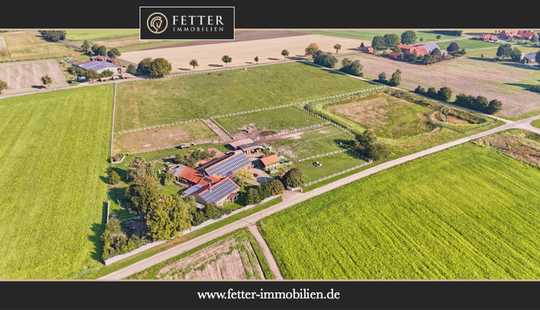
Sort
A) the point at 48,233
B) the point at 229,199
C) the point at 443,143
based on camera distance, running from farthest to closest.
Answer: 1. the point at 443,143
2. the point at 229,199
3. the point at 48,233

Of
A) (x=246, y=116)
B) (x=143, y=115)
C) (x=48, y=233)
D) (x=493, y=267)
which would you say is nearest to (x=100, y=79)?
(x=143, y=115)

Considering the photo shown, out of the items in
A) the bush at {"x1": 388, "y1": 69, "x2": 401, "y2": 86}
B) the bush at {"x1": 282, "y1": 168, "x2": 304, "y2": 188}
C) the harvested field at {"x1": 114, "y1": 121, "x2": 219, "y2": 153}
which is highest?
the bush at {"x1": 388, "y1": 69, "x2": 401, "y2": 86}

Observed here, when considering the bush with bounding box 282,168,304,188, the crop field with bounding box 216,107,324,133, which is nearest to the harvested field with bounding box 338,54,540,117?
the crop field with bounding box 216,107,324,133

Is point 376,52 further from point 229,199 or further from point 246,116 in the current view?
point 229,199

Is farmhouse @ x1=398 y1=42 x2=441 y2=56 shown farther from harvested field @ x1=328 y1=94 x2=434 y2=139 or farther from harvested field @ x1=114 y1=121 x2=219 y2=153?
harvested field @ x1=114 y1=121 x2=219 y2=153

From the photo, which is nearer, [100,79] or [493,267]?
[493,267]

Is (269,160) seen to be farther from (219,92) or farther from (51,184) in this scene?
(219,92)

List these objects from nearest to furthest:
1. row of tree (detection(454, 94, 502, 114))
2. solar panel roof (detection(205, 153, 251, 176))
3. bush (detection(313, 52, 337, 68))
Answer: solar panel roof (detection(205, 153, 251, 176)) → row of tree (detection(454, 94, 502, 114)) → bush (detection(313, 52, 337, 68))
